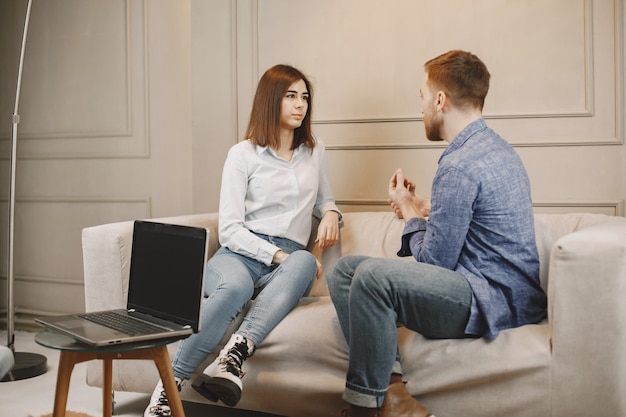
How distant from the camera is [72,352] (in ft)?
5.36

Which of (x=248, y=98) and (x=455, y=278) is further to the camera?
(x=248, y=98)

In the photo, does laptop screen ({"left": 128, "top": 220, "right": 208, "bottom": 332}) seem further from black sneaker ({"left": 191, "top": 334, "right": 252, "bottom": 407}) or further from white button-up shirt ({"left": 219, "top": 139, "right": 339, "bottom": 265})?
white button-up shirt ({"left": 219, "top": 139, "right": 339, "bottom": 265})

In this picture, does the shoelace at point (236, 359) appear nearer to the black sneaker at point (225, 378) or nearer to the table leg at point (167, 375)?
the black sneaker at point (225, 378)

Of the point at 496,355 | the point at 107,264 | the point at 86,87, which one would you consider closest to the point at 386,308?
the point at 496,355

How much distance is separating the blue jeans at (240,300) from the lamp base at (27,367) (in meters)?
1.04

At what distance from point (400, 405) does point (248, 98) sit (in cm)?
179

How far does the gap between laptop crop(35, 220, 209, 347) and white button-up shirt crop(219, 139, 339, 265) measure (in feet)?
1.80

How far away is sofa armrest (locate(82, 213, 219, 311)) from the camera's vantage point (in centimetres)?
225

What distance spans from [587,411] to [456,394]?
34 cm

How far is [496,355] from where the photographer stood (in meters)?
1.85

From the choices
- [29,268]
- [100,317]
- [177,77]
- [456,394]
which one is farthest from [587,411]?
[29,268]

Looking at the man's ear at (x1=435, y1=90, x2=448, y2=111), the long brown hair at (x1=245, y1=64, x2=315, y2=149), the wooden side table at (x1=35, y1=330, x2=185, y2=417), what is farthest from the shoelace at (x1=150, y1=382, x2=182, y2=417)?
the man's ear at (x1=435, y1=90, x2=448, y2=111)

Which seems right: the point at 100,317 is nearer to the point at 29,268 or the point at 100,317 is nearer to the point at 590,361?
the point at 590,361

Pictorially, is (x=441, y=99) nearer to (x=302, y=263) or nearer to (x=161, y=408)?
(x=302, y=263)
